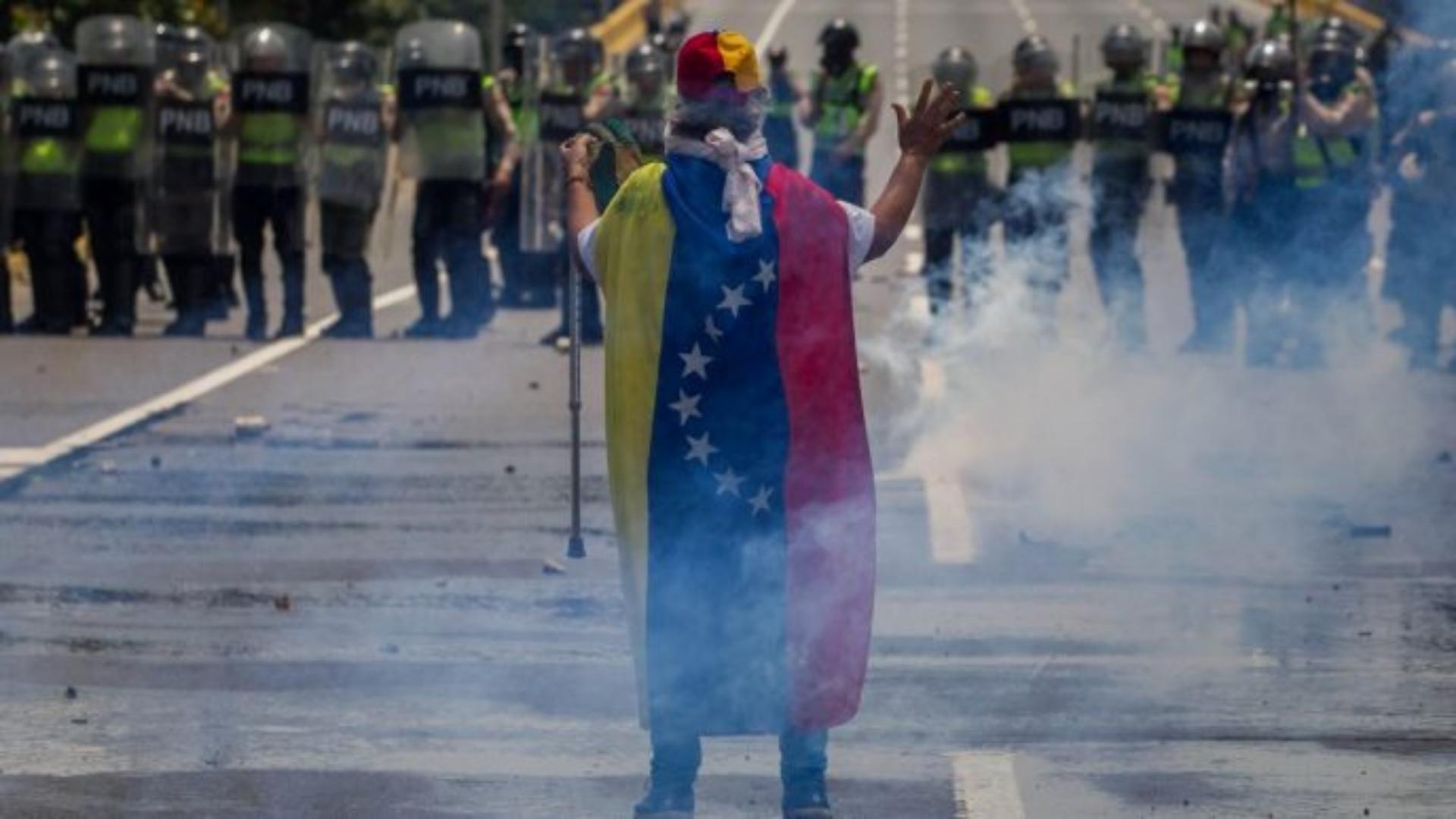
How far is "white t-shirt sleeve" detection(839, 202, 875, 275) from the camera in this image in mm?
7227

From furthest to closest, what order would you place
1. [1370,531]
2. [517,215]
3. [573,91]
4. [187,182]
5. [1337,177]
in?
1. [517,215]
2. [187,182]
3. [573,91]
4. [1337,177]
5. [1370,531]

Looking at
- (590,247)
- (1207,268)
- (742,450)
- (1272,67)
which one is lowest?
(1207,268)

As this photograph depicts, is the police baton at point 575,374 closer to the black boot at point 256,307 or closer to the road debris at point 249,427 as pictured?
the road debris at point 249,427

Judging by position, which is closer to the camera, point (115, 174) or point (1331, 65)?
point (1331, 65)

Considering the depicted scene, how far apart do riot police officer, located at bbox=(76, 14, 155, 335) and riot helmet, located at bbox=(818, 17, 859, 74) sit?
418cm

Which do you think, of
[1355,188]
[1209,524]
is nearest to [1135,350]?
[1355,188]

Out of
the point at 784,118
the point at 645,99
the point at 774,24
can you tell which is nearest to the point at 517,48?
the point at 645,99

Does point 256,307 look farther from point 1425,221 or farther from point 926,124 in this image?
point 926,124

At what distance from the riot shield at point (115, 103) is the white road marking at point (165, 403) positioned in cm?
147

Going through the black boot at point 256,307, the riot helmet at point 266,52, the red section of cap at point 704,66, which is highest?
the red section of cap at point 704,66

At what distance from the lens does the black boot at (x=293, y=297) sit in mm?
21125

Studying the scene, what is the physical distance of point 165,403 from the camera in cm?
1723

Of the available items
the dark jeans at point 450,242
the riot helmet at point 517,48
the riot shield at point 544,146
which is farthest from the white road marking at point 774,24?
the dark jeans at point 450,242

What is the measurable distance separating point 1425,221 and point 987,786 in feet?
38.0
